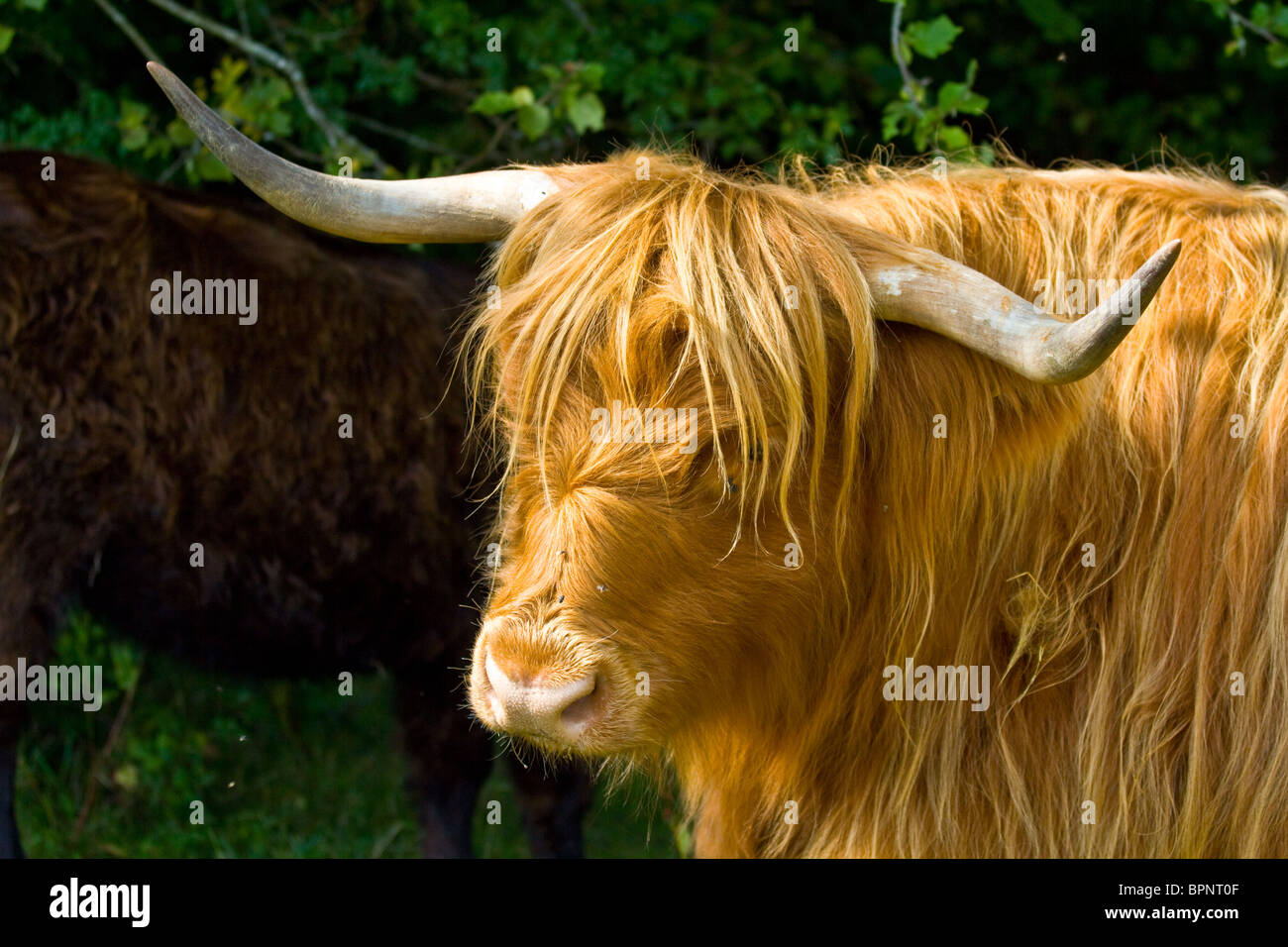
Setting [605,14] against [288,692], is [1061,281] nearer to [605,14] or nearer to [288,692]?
[605,14]

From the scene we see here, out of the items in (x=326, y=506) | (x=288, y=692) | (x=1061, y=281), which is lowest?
(x=288, y=692)

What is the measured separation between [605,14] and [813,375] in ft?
9.55

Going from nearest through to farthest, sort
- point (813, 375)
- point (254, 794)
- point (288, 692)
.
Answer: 1. point (813, 375)
2. point (254, 794)
3. point (288, 692)

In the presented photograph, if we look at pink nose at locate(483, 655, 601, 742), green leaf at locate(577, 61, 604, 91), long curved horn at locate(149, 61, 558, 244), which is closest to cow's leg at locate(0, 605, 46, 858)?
long curved horn at locate(149, 61, 558, 244)

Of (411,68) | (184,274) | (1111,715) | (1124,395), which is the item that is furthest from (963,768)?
(411,68)

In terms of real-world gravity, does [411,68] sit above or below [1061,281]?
above

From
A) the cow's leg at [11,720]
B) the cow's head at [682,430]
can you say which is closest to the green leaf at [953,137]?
the cow's head at [682,430]

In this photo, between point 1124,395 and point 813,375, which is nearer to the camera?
point 813,375

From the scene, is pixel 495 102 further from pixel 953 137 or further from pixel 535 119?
pixel 953 137

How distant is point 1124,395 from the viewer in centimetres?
242

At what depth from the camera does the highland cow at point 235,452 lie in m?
→ 3.30

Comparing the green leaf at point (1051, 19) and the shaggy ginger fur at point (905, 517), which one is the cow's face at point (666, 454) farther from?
the green leaf at point (1051, 19)

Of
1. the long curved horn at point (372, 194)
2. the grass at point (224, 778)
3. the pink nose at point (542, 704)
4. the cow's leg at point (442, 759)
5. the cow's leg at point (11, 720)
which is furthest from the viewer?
the grass at point (224, 778)
